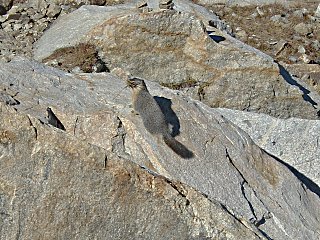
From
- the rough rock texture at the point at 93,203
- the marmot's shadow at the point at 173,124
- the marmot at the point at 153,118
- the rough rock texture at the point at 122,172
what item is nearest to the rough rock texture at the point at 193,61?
the rough rock texture at the point at 122,172

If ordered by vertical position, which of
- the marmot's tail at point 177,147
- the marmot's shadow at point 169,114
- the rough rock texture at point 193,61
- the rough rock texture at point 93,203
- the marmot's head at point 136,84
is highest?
the rough rock texture at point 93,203

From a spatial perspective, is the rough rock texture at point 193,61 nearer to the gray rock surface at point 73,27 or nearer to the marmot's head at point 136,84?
the gray rock surface at point 73,27

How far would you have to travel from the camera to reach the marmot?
10148mm

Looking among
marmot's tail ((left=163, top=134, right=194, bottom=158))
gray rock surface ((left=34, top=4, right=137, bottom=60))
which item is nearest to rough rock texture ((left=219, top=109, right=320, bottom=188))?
marmot's tail ((left=163, top=134, right=194, bottom=158))

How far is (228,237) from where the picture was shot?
25.5ft

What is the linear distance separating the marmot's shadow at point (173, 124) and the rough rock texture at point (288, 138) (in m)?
1.88

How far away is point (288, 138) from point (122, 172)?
554 centimetres

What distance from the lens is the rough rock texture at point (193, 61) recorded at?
16.4 metres

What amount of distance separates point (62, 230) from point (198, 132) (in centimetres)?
366

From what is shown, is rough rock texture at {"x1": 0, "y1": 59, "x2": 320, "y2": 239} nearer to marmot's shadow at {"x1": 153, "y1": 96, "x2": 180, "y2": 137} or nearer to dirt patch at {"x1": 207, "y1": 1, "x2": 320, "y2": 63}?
marmot's shadow at {"x1": 153, "y1": 96, "x2": 180, "y2": 137}

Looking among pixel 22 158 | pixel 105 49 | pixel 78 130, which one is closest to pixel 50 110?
pixel 78 130

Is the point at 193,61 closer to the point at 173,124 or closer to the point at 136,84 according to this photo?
the point at 136,84

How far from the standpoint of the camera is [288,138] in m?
12.7

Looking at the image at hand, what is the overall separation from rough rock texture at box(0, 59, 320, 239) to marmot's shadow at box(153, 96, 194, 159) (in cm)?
3
